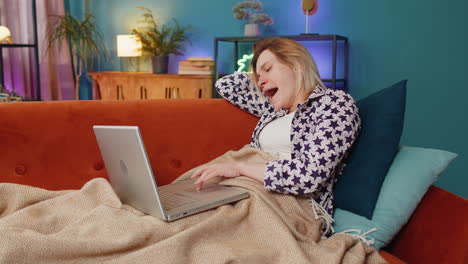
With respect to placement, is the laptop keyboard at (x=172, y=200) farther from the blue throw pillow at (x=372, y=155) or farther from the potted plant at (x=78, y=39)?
→ the potted plant at (x=78, y=39)

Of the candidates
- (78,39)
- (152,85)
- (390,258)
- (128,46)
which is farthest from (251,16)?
(390,258)

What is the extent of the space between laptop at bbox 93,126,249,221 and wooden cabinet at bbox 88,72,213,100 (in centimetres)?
268

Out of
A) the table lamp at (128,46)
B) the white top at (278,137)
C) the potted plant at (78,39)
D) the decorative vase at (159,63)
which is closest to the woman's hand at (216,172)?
the white top at (278,137)

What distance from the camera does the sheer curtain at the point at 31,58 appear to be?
460 cm

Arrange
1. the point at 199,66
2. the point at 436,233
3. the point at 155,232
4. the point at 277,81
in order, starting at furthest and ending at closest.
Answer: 1. the point at 199,66
2. the point at 277,81
3. the point at 436,233
4. the point at 155,232

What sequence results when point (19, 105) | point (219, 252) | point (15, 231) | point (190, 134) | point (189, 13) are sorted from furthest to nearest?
point (189, 13) → point (190, 134) → point (19, 105) → point (219, 252) → point (15, 231)

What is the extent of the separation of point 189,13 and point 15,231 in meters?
3.89

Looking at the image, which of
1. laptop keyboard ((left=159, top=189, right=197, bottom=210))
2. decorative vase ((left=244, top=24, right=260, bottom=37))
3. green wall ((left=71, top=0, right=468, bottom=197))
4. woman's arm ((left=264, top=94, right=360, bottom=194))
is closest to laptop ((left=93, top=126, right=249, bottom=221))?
laptop keyboard ((left=159, top=189, right=197, bottom=210))

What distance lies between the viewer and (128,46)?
4676 millimetres

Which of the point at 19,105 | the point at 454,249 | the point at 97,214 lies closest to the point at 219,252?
the point at 97,214

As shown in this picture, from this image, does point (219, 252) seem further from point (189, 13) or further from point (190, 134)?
point (189, 13)

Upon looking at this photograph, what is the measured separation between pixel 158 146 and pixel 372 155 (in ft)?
2.60

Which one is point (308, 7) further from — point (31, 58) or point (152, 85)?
point (31, 58)

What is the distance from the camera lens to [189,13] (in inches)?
187
